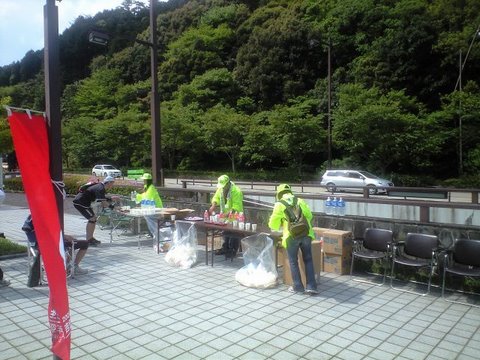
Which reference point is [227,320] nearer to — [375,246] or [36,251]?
[375,246]

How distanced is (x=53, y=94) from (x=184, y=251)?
189 inches

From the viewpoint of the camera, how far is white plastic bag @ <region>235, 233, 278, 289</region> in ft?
20.9

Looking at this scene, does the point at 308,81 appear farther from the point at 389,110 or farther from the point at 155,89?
the point at 155,89

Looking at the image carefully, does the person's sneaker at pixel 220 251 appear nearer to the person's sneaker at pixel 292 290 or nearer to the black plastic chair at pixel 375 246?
the person's sneaker at pixel 292 290

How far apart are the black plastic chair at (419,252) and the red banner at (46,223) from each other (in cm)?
487

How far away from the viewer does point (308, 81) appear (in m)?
41.9

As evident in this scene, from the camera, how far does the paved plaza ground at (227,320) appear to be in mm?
4184

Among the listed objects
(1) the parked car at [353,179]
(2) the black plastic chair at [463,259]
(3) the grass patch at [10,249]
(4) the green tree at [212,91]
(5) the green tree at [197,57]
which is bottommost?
(3) the grass patch at [10,249]

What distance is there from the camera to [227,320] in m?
5.04

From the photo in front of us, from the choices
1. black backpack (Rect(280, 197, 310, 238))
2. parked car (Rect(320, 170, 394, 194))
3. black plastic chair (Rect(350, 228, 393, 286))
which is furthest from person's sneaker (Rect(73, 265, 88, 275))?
parked car (Rect(320, 170, 394, 194))

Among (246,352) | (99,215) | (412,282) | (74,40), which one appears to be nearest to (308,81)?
(99,215)

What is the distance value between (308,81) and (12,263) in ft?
123

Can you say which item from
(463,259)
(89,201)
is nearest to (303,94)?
(89,201)

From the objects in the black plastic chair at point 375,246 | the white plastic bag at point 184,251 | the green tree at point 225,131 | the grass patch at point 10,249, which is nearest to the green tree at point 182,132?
the green tree at point 225,131
